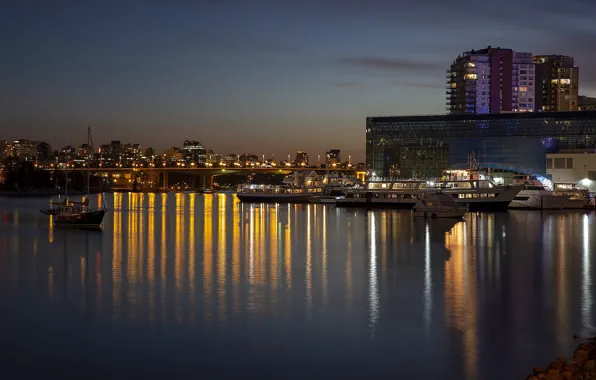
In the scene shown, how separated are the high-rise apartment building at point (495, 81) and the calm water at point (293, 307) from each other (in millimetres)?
114290

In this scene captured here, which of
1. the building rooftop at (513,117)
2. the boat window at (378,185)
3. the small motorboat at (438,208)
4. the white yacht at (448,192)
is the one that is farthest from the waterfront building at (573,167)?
the small motorboat at (438,208)

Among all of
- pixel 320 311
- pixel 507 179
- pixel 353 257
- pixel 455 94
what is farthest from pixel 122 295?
pixel 455 94

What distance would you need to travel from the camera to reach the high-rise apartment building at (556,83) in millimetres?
149125

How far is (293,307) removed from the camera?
57.1 ft

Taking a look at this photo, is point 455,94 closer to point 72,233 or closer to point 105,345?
point 72,233

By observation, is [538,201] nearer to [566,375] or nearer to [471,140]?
[471,140]

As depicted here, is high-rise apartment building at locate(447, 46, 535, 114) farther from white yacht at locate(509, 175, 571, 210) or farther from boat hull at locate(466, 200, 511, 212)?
boat hull at locate(466, 200, 511, 212)

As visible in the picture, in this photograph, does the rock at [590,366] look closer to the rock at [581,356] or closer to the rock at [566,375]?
the rock at [566,375]

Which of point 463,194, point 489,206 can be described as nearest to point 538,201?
point 489,206

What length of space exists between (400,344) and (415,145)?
90.3 meters

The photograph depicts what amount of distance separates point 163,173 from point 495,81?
243 ft

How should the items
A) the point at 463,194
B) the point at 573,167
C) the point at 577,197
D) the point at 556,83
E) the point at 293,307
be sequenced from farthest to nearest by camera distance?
1. the point at 556,83
2. the point at 573,167
3. the point at 577,197
4. the point at 463,194
5. the point at 293,307

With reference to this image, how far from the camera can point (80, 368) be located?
12.4 metres

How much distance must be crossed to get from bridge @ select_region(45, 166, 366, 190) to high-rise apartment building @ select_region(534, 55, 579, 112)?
4274cm
